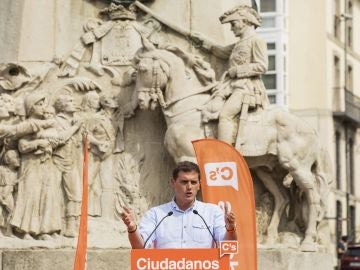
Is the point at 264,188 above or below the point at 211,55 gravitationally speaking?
below

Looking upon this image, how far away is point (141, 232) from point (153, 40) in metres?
8.39

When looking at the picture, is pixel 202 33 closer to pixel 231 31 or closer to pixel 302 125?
pixel 231 31

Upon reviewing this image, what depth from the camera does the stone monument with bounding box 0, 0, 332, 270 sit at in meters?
18.5

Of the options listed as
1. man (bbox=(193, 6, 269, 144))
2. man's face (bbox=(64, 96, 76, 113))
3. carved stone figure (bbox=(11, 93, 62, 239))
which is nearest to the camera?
man (bbox=(193, 6, 269, 144))

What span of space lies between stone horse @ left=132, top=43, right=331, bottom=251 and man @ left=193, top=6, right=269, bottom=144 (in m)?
0.16

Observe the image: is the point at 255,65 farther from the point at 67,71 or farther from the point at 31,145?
the point at 31,145

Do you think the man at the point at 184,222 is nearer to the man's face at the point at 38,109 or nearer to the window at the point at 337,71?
the man's face at the point at 38,109

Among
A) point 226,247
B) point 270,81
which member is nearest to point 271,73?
point 270,81

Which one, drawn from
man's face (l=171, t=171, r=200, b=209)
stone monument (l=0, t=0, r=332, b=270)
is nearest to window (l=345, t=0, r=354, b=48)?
stone monument (l=0, t=0, r=332, b=270)

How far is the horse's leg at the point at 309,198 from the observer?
61.9ft

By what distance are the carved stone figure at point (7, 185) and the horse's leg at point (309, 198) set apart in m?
3.29

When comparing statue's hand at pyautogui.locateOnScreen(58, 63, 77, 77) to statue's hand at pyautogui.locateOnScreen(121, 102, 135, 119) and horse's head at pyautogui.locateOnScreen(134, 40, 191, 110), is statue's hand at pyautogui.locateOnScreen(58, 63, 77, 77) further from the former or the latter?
horse's head at pyautogui.locateOnScreen(134, 40, 191, 110)

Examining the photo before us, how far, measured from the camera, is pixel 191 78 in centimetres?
1891

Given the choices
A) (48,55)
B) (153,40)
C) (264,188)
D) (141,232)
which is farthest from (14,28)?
(141,232)
